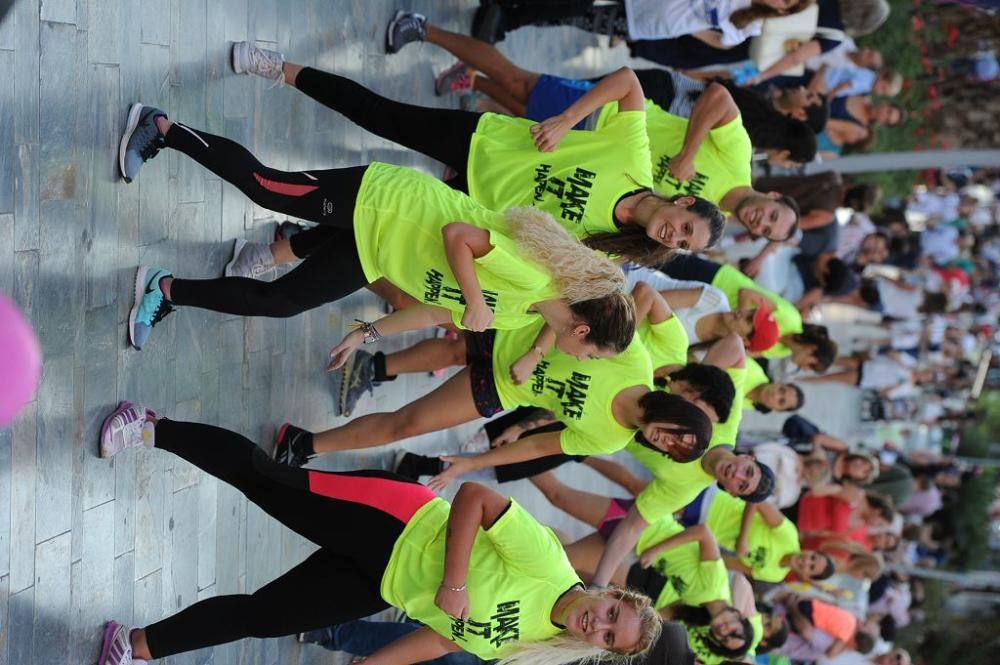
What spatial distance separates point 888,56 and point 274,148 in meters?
10.4

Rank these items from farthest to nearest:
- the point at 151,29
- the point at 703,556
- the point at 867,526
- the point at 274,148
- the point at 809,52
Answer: the point at 867,526, the point at 809,52, the point at 703,556, the point at 274,148, the point at 151,29

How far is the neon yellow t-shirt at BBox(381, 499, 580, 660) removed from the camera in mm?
3822

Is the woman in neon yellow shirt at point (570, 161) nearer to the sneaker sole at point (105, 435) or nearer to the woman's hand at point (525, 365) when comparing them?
the woman's hand at point (525, 365)

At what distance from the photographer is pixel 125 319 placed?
13.9ft

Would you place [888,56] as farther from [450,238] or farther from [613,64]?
[450,238]

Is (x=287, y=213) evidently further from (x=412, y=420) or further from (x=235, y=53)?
(x=412, y=420)

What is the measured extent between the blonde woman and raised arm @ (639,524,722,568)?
2582mm

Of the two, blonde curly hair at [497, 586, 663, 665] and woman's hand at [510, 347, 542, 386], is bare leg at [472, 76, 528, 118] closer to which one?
woman's hand at [510, 347, 542, 386]

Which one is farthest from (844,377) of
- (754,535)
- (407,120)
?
(407,120)

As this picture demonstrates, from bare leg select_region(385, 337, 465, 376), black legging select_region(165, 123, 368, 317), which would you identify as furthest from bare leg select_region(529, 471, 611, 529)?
black legging select_region(165, 123, 368, 317)

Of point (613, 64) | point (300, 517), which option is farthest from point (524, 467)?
point (613, 64)

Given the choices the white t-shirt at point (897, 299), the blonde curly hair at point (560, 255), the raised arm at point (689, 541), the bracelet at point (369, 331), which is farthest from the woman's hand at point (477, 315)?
the white t-shirt at point (897, 299)

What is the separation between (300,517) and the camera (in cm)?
404

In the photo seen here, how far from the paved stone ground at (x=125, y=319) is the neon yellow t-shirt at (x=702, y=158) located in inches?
70.9
